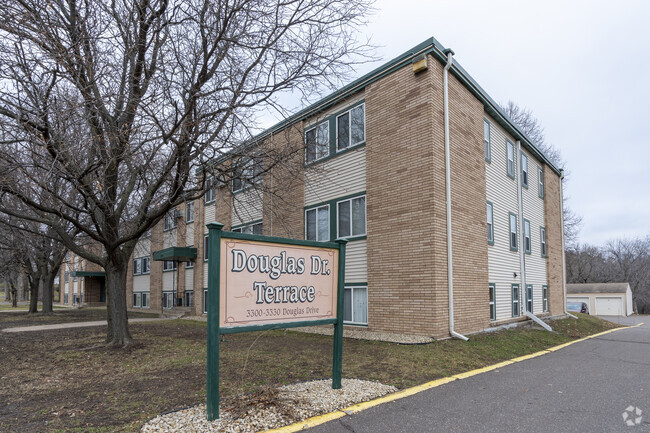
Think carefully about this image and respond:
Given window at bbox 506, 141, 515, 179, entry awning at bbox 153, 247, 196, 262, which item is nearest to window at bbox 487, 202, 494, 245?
window at bbox 506, 141, 515, 179

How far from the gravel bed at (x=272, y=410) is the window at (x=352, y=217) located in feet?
24.4

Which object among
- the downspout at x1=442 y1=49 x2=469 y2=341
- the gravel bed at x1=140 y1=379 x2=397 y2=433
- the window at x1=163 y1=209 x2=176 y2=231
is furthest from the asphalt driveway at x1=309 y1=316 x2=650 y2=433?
the window at x1=163 y1=209 x2=176 y2=231

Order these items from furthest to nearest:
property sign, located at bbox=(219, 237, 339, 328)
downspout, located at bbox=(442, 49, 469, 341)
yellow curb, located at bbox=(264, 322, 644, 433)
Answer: downspout, located at bbox=(442, 49, 469, 341) < property sign, located at bbox=(219, 237, 339, 328) < yellow curb, located at bbox=(264, 322, 644, 433)

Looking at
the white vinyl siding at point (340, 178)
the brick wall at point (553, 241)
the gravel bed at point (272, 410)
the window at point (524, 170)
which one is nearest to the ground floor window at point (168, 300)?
the white vinyl siding at point (340, 178)

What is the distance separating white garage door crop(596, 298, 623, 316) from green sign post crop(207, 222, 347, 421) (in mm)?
45191

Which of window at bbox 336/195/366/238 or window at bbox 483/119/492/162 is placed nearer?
window at bbox 336/195/366/238

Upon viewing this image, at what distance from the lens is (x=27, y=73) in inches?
292

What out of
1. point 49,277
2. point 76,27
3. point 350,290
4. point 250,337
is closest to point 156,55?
point 76,27

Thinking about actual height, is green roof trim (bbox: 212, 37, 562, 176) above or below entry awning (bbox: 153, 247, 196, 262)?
above

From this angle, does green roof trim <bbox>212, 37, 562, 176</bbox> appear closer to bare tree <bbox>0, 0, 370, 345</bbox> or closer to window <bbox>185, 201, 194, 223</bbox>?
bare tree <bbox>0, 0, 370, 345</bbox>

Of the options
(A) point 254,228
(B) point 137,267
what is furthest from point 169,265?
(A) point 254,228

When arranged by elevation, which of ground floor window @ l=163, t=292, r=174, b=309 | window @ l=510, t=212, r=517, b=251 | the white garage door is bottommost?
the white garage door

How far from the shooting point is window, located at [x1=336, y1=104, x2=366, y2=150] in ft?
44.9

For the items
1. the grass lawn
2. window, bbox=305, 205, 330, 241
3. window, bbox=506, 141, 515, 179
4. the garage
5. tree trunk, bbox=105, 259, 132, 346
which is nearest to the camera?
the grass lawn
